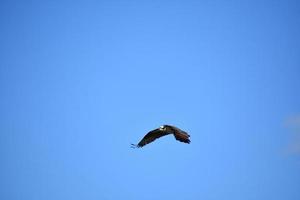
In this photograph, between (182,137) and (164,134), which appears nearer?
(182,137)

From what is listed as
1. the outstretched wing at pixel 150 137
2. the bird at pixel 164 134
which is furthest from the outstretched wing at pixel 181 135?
the outstretched wing at pixel 150 137

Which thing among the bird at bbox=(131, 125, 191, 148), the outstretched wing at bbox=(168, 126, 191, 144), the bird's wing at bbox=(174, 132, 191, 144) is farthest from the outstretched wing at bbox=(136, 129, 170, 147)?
the bird's wing at bbox=(174, 132, 191, 144)

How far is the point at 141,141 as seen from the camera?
89.3 feet

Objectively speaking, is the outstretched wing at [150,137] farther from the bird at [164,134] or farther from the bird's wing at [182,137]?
the bird's wing at [182,137]

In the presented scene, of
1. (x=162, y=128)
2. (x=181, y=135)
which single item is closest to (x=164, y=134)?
(x=162, y=128)

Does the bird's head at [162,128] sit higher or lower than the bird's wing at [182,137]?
higher

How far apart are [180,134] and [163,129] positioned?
1546 millimetres

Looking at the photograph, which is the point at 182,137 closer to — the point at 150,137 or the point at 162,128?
the point at 162,128

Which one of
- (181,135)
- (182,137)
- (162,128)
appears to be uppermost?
(162,128)

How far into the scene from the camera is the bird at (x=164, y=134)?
24.5 m

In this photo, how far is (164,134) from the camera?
26578 mm

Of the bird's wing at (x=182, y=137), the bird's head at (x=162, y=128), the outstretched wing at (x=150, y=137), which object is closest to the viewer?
the bird's wing at (x=182, y=137)

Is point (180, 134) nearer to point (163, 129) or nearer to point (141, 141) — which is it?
point (163, 129)

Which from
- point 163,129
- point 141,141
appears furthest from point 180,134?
point 141,141
